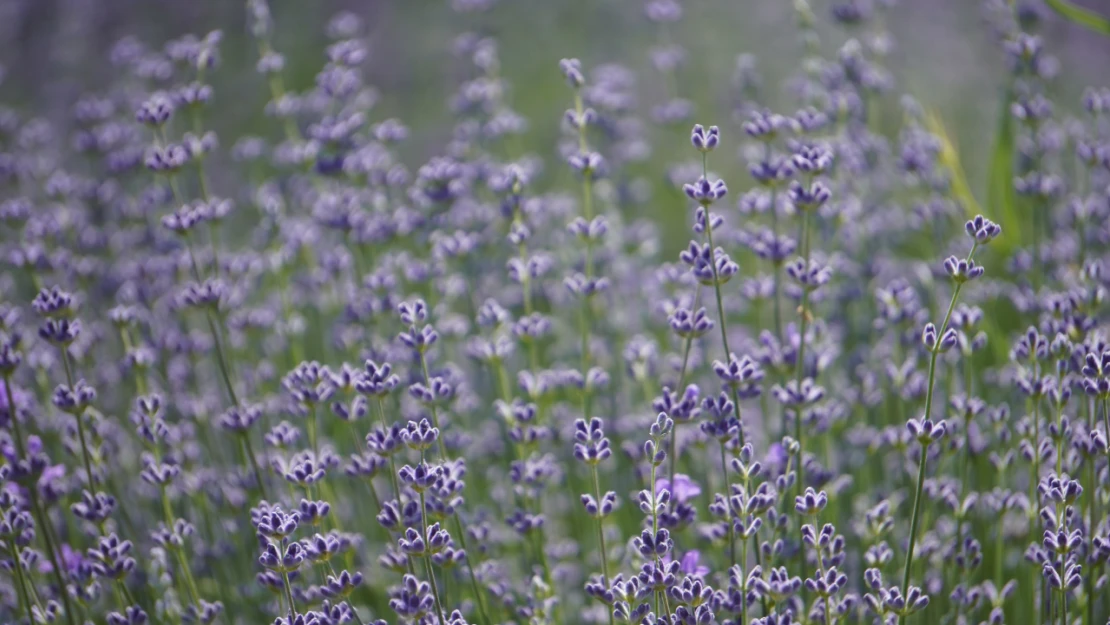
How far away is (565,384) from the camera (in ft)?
8.59

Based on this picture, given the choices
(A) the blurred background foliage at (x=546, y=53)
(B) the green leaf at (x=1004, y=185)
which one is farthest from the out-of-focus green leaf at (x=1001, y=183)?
(A) the blurred background foliage at (x=546, y=53)

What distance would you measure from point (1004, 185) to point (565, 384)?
5.66ft

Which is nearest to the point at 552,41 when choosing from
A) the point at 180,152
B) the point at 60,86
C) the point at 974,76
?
the point at 974,76

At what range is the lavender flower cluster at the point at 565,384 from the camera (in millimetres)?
1823

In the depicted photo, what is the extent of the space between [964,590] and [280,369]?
238 centimetres

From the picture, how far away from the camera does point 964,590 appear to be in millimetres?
1956

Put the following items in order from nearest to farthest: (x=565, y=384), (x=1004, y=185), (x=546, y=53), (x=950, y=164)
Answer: (x=565, y=384) → (x=1004, y=185) → (x=950, y=164) → (x=546, y=53)

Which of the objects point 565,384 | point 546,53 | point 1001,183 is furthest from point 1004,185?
point 546,53

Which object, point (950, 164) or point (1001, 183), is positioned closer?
point (1001, 183)

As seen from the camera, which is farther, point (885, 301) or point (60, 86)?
point (60, 86)

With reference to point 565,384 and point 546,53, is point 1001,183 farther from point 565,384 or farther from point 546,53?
point 546,53

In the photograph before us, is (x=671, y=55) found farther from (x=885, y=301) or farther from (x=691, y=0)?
(x=691, y=0)

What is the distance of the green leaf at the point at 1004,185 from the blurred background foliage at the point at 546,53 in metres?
A: 2.11

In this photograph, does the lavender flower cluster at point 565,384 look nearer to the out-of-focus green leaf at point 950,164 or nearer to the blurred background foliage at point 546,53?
the out-of-focus green leaf at point 950,164
